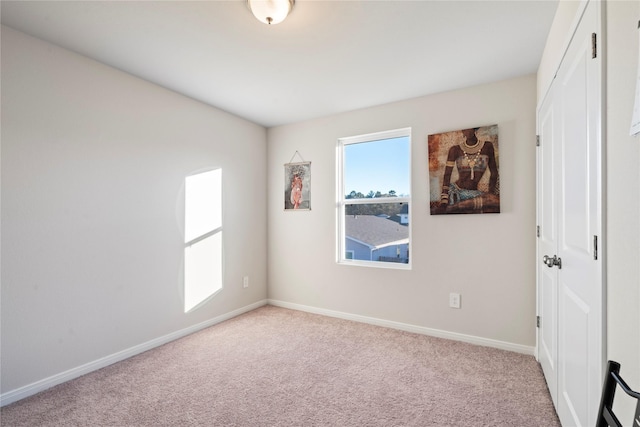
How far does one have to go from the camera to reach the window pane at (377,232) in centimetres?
325

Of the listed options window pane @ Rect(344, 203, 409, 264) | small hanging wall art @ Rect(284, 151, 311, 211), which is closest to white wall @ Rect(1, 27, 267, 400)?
small hanging wall art @ Rect(284, 151, 311, 211)

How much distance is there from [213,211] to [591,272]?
310cm

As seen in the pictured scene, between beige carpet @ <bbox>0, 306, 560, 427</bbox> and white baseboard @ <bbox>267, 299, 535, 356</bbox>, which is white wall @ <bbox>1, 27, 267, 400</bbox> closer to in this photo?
beige carpet @ <bbox>0, 306, 560, 427</bbox>

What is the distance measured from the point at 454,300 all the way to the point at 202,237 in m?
2.58

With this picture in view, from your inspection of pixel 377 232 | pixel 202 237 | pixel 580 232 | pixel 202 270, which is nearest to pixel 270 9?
pixel 580 232

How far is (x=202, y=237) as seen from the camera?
10.6 feet

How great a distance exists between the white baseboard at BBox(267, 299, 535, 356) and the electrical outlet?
0.86ft

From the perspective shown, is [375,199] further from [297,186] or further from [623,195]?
[623,195]

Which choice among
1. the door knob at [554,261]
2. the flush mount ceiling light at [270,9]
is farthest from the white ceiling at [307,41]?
the door knob at [554,261]

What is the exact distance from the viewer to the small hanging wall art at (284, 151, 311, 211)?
377 centimetres

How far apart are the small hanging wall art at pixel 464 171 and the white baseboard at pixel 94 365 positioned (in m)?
2.65

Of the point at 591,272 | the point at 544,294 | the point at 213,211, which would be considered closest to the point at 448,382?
the point at 544,294

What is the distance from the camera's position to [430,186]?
117 inches

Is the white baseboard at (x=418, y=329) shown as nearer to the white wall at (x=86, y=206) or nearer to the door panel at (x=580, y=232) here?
the door panel at (x=580, y=232)
